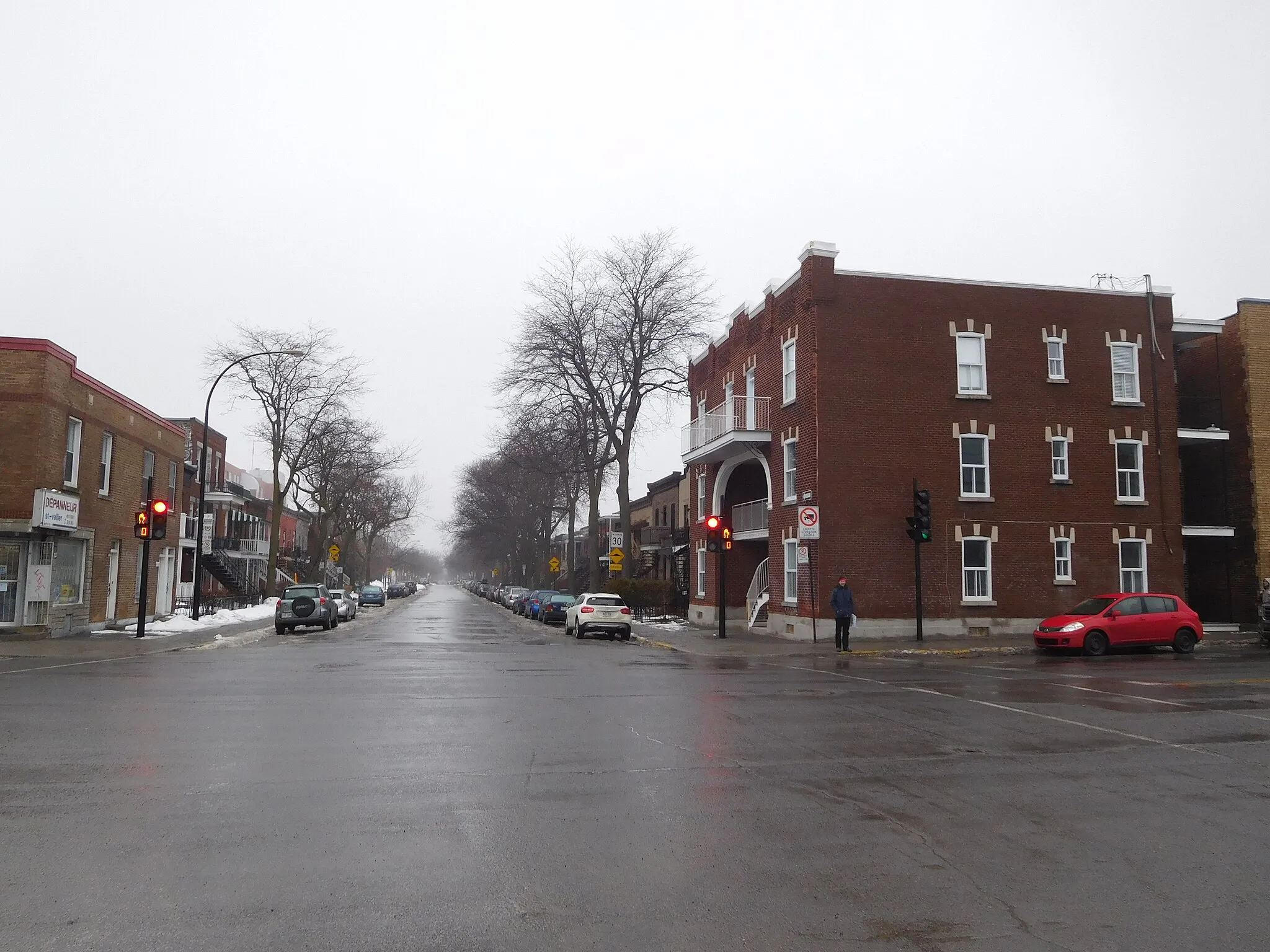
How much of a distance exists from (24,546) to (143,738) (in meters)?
18.5

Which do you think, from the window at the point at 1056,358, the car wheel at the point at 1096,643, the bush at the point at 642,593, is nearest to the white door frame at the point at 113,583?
the bush at the point at 642,593

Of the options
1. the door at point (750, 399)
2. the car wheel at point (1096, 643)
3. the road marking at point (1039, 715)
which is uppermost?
the door at point (750, 399)

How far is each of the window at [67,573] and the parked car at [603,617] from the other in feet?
49.4

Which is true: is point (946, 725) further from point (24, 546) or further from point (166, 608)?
point (166, 608)

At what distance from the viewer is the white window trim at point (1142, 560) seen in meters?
29.4

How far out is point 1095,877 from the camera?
20.2 feet

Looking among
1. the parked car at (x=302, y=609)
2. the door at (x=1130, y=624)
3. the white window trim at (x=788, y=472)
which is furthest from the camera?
the parked car at (x=302, y=609)

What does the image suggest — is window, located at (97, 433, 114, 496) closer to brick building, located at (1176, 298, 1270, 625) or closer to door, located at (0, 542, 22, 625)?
door, located at (0, 542, 22, 625)

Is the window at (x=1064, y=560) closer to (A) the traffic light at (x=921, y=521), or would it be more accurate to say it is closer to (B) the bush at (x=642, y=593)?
(A) the traffic light at (x=921, y=521)

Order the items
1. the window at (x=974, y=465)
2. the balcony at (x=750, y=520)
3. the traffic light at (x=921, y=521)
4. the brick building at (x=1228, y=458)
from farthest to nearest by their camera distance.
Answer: the balcony at (x=750, y=520) < the brick building at (x=1228, y=458) < the window at (x=974, y=465) < the traffic light at (x=921, y=521)

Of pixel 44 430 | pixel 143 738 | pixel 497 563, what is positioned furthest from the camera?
pixel 497 563

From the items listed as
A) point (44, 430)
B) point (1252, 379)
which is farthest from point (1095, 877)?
point (1252, 379)

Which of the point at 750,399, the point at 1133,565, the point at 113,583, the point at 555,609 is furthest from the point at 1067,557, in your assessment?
the point at 113,583

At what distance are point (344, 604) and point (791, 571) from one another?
2323 centimetres
